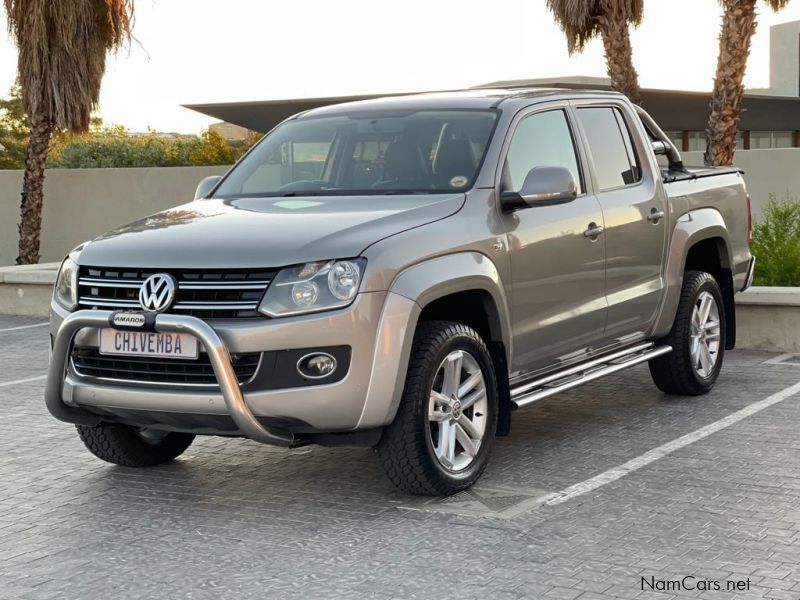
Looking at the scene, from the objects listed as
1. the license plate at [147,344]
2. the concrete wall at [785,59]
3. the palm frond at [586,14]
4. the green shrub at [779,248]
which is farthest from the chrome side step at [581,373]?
the concrete wall at [785,59]

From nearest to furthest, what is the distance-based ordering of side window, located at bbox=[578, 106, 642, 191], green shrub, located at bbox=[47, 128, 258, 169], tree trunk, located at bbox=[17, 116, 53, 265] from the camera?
1. side window, located at bbox=[578, 106, 642, 191]
2. tree trunk, located at bbox=[17, 116, 53, 265]
3. green shrub, located at bbox=[47, 128, 258, 169]

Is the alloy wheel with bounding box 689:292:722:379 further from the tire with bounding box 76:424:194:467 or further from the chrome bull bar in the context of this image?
the chrome bull bar

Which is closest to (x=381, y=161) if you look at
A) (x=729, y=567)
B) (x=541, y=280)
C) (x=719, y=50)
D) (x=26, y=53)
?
(x=541, y=280)

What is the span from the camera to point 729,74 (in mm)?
16281

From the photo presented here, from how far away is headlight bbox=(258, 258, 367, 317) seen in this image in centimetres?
575

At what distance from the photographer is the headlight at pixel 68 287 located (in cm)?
634

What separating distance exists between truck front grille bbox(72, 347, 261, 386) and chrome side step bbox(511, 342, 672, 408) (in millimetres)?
1575

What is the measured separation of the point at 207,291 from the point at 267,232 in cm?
43

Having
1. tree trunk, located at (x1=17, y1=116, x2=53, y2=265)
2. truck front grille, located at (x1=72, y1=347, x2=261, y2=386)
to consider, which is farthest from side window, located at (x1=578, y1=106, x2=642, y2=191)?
tree trunk, located at (x1=17, y1=116, x2=53, y2=265)

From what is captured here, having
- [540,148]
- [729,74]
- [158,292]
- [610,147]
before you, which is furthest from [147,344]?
[729,74]

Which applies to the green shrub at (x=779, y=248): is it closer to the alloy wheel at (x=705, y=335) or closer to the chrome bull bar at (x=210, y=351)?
the alloy wheel at (x=705, y=335)

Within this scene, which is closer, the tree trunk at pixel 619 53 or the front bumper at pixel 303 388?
the front bumper at pixel 303 388

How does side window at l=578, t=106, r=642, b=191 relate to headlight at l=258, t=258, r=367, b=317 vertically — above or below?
above

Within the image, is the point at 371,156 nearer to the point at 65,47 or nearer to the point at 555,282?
the point at 555,282
